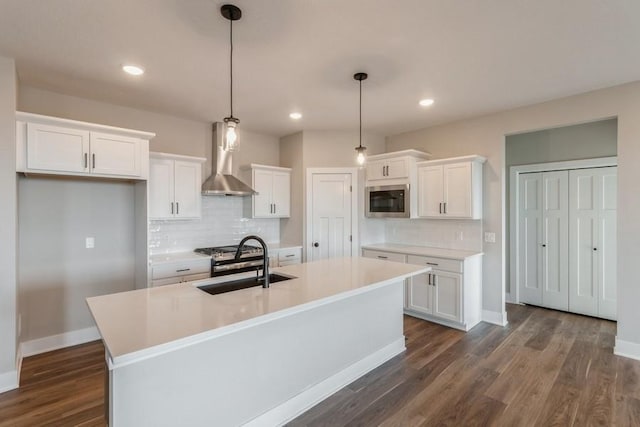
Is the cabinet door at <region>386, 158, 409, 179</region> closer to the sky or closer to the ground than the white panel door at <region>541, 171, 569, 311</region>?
closer to the sky

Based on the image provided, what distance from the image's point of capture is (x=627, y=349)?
→ 3123 mm

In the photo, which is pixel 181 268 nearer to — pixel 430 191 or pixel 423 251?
pixel 423 251

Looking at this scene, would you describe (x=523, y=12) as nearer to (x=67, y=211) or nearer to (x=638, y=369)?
(x=638, y=369)

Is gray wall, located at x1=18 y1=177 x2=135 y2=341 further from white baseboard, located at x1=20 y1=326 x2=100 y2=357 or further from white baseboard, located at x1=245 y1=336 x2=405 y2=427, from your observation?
white baseboard, located at x1=245 y1=336 x2=405 y2=427

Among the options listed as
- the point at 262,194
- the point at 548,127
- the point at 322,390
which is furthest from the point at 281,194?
the point at 548,127

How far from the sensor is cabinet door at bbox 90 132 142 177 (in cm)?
306

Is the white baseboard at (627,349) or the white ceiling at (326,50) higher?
the white ceiling at (326,50)

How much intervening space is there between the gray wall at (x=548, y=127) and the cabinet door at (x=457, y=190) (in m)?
0.32

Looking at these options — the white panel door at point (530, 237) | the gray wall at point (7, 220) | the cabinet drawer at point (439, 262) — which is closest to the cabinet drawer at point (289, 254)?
the cabinet drawer at point (439, 262)

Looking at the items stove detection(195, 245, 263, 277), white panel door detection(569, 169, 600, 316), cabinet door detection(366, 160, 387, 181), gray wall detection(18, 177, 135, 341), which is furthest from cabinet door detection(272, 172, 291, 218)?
white panel door detection(569, 169, 600, 316)

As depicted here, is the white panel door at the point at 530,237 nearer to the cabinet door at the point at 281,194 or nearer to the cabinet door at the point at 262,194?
the cabinet door at the point at 281,194

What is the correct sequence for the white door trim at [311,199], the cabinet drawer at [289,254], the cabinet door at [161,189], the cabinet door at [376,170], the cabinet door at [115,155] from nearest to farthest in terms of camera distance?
the cabinet door at [115,155] → the cabinet door at [161,189] → the cabinet drawer at [289,254] → the cabinet door at [376,170] → the white door trim at [311,199]

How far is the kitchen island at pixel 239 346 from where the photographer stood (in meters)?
1.53

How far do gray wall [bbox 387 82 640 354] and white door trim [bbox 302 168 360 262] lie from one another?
106 cm
